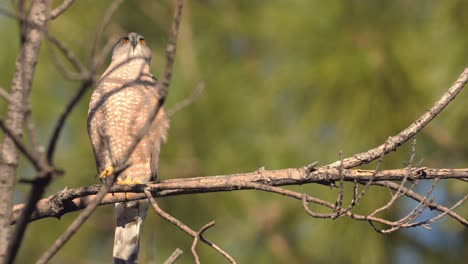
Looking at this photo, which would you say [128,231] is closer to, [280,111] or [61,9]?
[61,9]

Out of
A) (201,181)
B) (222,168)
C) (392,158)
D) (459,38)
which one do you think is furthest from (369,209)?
(201,181)

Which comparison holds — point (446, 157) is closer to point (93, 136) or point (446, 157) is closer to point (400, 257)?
point (400, 257)

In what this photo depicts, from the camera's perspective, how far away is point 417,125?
275cm

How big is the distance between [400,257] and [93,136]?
293 centimetres

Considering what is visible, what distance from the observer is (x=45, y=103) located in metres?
6.29

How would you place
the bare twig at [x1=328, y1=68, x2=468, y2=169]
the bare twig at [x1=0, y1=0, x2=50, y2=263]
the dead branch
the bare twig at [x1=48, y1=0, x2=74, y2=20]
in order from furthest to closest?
the bare twig at [x1=328, y1=68, x2=468, y2=169], the bare twig at [x1=48, y1=0, x2=74, y2=20], the bare twig at [x1=0, y1=0, x2=50, y2=263], the dead branch

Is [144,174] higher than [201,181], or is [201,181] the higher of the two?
[144,174]

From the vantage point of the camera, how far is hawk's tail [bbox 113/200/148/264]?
3959 millimetres

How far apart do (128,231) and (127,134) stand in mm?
554

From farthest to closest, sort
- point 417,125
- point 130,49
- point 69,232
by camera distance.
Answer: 1. point 130,49
2. point 417,125
3. point 69,232

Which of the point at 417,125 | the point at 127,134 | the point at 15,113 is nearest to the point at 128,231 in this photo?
the point at 127,134

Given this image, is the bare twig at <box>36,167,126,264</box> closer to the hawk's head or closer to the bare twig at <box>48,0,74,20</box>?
the bare twig at <box>48,0,74,20</box>

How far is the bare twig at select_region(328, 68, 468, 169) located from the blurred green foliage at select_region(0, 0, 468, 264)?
2.52 metres

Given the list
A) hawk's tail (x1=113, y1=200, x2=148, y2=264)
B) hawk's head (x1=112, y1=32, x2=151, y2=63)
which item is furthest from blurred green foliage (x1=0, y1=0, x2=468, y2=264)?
hawk's tail (x1=113, y1=200, x2=148, y2=264)
